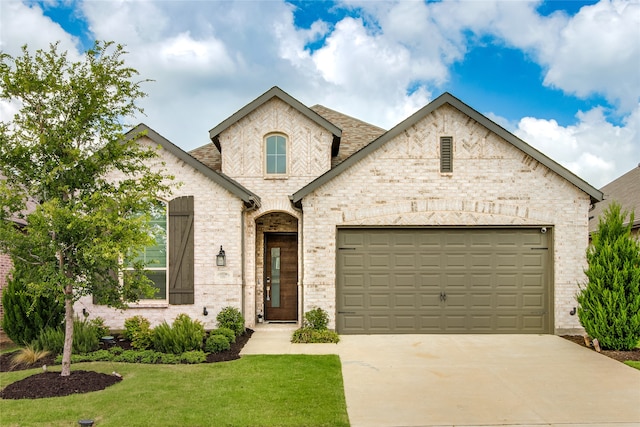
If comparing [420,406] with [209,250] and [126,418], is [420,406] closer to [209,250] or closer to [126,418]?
[126,418]

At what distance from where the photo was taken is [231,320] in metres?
12.4

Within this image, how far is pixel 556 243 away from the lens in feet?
42.2

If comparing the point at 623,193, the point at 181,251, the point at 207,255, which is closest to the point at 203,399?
the point at 207,255

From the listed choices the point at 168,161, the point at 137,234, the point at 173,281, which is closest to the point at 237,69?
the point at 168,161

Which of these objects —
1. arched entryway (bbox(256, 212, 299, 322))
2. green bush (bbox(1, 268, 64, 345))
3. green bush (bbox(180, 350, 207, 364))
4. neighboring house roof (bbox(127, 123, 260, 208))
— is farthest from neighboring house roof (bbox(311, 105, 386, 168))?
green bush (bbox(1, 268, 64, 345))

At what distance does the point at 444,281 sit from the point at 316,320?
128 inches

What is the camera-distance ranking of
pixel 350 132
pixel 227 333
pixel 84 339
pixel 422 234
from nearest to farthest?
pixel 84 339
pixel 227 333
pixel 422 234
pixel 350 132

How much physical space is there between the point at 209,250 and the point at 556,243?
8359 mm

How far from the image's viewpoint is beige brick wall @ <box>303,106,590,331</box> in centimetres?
1289

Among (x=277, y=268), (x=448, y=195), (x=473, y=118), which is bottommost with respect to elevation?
(x=277, y=268)

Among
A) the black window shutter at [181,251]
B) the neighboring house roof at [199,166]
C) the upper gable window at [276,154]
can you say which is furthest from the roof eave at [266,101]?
the black window shutter at [181,251]

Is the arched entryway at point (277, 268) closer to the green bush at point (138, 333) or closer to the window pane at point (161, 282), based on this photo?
the window pane at point (161, 282)

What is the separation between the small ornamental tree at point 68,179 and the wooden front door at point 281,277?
624cm

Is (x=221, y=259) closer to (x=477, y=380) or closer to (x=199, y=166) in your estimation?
(x=199, y=166)
